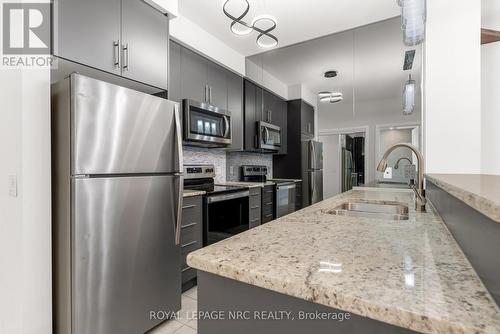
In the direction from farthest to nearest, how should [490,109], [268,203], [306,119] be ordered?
[306,119] → [268,203] → [490,109]

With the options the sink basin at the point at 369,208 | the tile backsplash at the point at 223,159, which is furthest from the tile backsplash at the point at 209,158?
the sink basin at the point at 369,208

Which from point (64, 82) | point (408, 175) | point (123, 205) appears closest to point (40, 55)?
point (64, 82)

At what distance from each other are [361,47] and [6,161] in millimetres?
3419

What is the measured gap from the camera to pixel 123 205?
1.57 meters

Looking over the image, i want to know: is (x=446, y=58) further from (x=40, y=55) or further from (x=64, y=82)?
(x=40, y=55)

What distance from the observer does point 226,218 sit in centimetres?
270

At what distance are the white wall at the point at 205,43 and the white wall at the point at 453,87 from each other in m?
2.09

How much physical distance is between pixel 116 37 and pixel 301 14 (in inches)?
68.8

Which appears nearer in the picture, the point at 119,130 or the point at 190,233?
the point at 119,130

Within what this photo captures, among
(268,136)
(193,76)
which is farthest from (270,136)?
(193,76)

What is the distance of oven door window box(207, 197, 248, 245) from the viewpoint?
97.2 inches

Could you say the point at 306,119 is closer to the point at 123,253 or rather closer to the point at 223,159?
the point at 223,159

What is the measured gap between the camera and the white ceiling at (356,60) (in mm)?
2809

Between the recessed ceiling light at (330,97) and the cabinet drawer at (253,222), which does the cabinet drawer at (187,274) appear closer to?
the cabinet drawer at (253,222)
